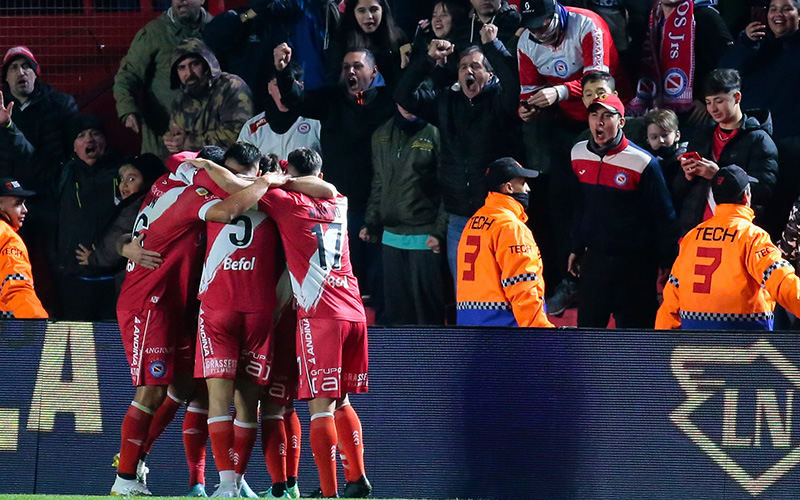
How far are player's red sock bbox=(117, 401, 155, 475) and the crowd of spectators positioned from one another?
2685 millimetres

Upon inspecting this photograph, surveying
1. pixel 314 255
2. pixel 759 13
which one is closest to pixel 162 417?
pixel 314 255

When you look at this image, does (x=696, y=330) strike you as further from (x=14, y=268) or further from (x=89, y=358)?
(x=14, y=268)

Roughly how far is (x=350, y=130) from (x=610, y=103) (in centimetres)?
229

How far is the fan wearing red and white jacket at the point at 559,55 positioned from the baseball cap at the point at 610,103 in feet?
1.35

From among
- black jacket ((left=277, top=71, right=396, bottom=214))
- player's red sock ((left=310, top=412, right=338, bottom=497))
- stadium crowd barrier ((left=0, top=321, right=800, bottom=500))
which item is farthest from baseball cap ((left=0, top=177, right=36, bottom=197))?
player's red sock ((left=310, top=412, right=338, bottom=497))

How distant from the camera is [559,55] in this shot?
8891 mm

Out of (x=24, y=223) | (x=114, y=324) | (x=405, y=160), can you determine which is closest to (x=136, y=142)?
(x=24, y=223)

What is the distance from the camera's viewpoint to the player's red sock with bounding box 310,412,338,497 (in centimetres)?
664

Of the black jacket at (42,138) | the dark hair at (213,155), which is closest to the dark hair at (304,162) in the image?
the dark hair at (213,155)

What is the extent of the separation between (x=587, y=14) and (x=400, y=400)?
3.37m

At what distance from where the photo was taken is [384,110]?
9.62m

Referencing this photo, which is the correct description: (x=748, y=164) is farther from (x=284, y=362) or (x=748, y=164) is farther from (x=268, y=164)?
(x=284, y=362)

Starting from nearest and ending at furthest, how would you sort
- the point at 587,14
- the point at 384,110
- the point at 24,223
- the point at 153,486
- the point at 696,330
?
the point at 696,330 < the point at 153,486 < the point at 587,14 < the point at 384,110 < the point at 24,223

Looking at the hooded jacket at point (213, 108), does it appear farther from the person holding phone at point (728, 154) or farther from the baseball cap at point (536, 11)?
the person holding phone at point (728, 154)
